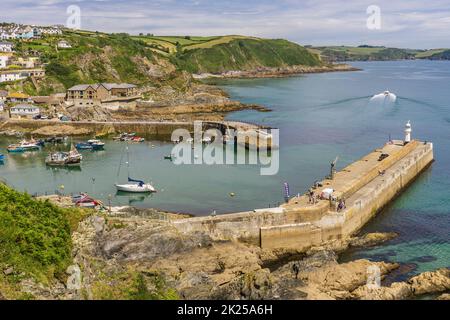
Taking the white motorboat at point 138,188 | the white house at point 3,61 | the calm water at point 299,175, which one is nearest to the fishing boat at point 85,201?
the calm water at point 299,175

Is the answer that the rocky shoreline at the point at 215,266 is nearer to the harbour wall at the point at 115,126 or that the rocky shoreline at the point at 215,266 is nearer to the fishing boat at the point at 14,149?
the fishing boat at the point at 14,149

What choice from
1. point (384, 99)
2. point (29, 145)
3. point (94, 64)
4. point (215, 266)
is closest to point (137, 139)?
point (29, 145)

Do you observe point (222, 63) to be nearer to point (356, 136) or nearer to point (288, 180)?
point (356, 136)

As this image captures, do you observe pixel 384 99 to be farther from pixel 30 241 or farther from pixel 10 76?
pixel 30 241

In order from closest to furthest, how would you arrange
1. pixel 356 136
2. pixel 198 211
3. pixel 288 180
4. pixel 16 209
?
pixel 16 209 < pixel 198 211 < pixel 288 180 < pixel 356 136

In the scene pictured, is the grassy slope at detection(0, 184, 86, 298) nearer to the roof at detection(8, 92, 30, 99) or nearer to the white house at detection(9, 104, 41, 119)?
the white house at detection(9, 104, 41, 119)
